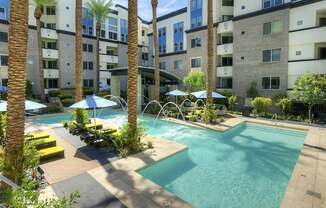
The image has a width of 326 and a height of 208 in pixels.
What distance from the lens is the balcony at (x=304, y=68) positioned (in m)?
23.0

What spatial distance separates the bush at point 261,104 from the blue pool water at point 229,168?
650cm

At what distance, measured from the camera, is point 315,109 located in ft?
76.8

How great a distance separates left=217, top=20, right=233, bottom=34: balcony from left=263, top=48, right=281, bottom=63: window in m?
6.40

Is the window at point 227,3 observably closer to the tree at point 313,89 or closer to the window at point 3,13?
the tree at point 313,89

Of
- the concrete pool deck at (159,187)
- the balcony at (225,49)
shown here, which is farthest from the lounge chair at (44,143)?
the balcony at (225,49)

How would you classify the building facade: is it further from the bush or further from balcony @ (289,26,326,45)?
the bush

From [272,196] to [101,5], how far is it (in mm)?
37861

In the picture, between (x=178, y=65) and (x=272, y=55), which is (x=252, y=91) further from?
(x=178, y=65)

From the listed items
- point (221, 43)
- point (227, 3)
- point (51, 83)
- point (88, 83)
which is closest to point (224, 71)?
point (221, 43)

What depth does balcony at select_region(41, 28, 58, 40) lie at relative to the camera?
34.9 m

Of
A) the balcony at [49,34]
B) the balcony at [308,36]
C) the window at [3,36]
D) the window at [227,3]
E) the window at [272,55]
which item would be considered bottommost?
the window at [272,55]

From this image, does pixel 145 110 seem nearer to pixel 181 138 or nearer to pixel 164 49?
pixel 181 138

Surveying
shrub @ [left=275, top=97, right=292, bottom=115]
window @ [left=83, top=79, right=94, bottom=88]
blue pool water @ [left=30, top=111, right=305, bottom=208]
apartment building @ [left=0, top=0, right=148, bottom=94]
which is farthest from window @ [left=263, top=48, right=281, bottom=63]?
window @ [left=83, top=79, right=94, bottom=88]

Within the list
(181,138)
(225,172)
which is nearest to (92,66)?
(181,138)
